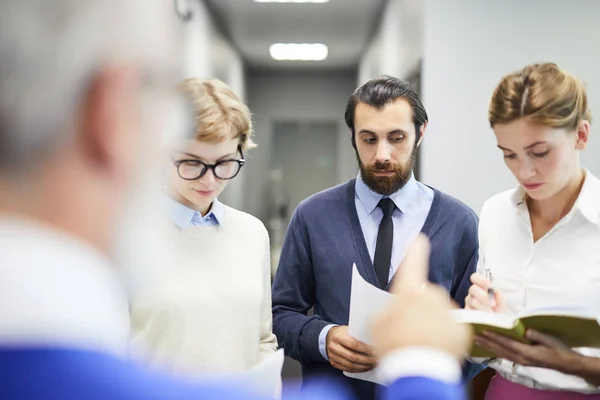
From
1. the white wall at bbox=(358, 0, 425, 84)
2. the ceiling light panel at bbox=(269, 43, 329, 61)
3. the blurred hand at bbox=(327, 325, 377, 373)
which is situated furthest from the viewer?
the ceiling light panel at bbox=(269, 43, 329, 61)

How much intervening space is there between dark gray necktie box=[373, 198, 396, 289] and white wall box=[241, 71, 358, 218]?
4.47 metres

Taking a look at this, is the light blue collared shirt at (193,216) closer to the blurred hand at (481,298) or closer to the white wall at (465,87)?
the blurred hand at (481,298)

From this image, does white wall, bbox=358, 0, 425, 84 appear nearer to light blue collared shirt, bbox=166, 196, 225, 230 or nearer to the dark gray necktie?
the dark gray necktie

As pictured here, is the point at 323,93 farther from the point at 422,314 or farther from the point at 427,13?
the point at 422,314

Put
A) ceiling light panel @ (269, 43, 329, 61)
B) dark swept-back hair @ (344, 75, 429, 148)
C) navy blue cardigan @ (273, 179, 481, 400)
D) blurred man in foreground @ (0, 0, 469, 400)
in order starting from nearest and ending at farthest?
blurred man in foreground @ (0, 0, 469, 400) < navy blue cardigan @ (273, 179, 481, 400) < dark swept-back hair @ (344, 75, 429, 148) < ceiling light panel @ (269, 43, 329, 61)

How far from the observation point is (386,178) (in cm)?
163

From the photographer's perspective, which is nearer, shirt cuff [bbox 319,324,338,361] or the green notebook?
the green notebook

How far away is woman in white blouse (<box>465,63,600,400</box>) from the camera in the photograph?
129 centimetres

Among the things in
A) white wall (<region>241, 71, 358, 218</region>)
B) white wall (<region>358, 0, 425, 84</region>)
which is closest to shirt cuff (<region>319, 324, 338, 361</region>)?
white wall (<region>358, 0, 425, 84</region>)

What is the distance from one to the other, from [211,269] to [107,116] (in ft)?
3.50

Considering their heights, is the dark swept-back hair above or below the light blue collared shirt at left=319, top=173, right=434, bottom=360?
above

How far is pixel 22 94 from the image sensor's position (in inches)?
15.8

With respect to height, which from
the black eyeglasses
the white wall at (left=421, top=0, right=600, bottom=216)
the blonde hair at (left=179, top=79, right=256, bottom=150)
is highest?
the white wall at (left=421, top=0, right=600, bottom=216)

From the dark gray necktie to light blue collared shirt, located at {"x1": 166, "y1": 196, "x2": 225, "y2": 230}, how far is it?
459mm
